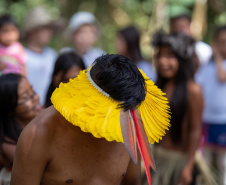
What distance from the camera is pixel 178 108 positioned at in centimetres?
340

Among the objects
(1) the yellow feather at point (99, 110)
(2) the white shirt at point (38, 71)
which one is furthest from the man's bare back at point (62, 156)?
(2) the white shirt at point (38, 71)

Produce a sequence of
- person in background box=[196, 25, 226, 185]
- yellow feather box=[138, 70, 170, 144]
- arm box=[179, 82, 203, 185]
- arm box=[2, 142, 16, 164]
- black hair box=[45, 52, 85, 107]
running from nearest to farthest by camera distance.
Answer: yellow feather box=[138, 70, 170, 144] → arm box=[2, 142, 16, 164] → black hair box=[45, 52, 85, 107] → arm box=[179, 82, 203, 185] → person in background box=[196, 25, 226, 185]

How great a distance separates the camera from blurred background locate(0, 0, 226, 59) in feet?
27.2

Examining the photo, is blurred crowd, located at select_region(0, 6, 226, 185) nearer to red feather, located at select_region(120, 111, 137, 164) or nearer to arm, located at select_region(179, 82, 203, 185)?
arm, located at select_region(179, 82, 203, 185)

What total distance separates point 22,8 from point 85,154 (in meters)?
7.10

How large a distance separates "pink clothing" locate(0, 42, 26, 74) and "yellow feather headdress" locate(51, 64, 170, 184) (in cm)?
283

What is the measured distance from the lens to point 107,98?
5.42 ft

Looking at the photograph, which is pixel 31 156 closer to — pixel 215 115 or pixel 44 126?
pixel 44 126

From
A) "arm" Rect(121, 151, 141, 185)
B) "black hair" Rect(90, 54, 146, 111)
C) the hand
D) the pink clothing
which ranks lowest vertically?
the hand

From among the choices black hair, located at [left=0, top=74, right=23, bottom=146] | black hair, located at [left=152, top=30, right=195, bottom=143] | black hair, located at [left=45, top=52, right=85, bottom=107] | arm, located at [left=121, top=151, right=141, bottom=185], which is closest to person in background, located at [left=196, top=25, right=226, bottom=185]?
black hair, located at [left=152, top=30, right=195, bottom=143]

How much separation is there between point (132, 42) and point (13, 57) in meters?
1.49

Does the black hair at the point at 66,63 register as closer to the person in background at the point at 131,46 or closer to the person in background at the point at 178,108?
the person in background at the point at 178,108

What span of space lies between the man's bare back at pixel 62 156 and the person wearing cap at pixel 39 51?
9.62 ft

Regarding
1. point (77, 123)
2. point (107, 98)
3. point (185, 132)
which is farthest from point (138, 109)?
point (185, 132)
